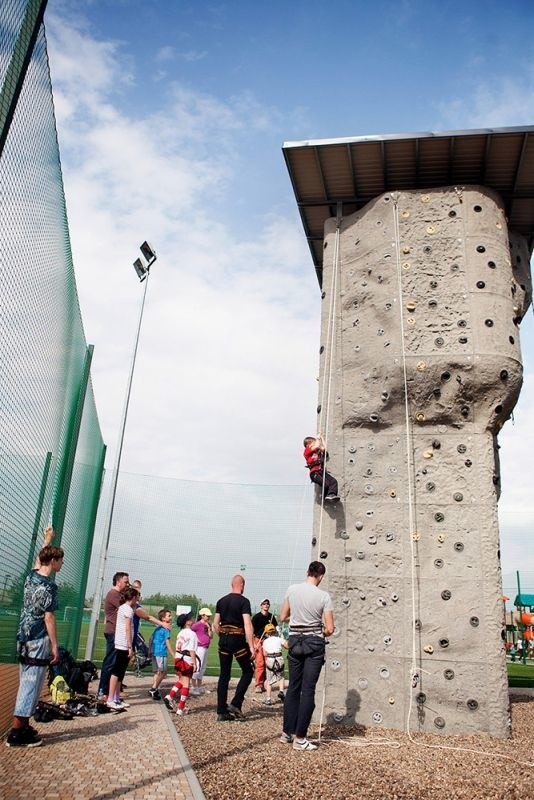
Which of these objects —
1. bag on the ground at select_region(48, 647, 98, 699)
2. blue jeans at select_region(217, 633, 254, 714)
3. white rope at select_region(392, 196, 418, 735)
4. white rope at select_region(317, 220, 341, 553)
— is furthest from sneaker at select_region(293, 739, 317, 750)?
bag on the ground at select_region(48, 647, 98, 699)

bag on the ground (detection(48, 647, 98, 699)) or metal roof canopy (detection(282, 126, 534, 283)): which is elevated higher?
metal roof canopy (detection(282, 126, 534, 283))

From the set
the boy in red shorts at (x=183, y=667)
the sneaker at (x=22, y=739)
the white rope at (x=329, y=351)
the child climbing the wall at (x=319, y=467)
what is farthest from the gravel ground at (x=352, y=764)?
the child climbing the wall at (x=319, y=467)

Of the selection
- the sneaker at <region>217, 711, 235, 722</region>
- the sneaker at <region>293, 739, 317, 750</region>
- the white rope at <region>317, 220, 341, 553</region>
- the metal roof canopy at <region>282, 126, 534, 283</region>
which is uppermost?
the metal roof canopy at <region>282, 126, 534, 283</region>

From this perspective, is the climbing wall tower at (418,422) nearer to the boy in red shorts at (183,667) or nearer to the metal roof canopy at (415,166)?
the metal roof canopy at (415,166)

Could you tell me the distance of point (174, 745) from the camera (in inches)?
215

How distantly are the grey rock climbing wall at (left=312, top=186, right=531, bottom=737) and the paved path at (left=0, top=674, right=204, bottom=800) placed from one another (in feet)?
9.24

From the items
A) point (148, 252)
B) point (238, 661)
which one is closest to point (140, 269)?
point (148, 252)

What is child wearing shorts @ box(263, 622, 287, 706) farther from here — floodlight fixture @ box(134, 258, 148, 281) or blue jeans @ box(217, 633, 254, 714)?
floodlight fixture @ box(134, 258, 148, 281)

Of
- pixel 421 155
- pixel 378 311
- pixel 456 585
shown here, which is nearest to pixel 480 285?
pixel 378 311

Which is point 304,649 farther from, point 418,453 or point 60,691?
point 418,453

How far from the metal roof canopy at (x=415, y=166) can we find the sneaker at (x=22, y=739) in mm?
8564

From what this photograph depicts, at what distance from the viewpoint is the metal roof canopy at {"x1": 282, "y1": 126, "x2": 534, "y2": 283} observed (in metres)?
9.12

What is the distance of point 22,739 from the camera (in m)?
5.03

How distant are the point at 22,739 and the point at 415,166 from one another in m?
9.13
